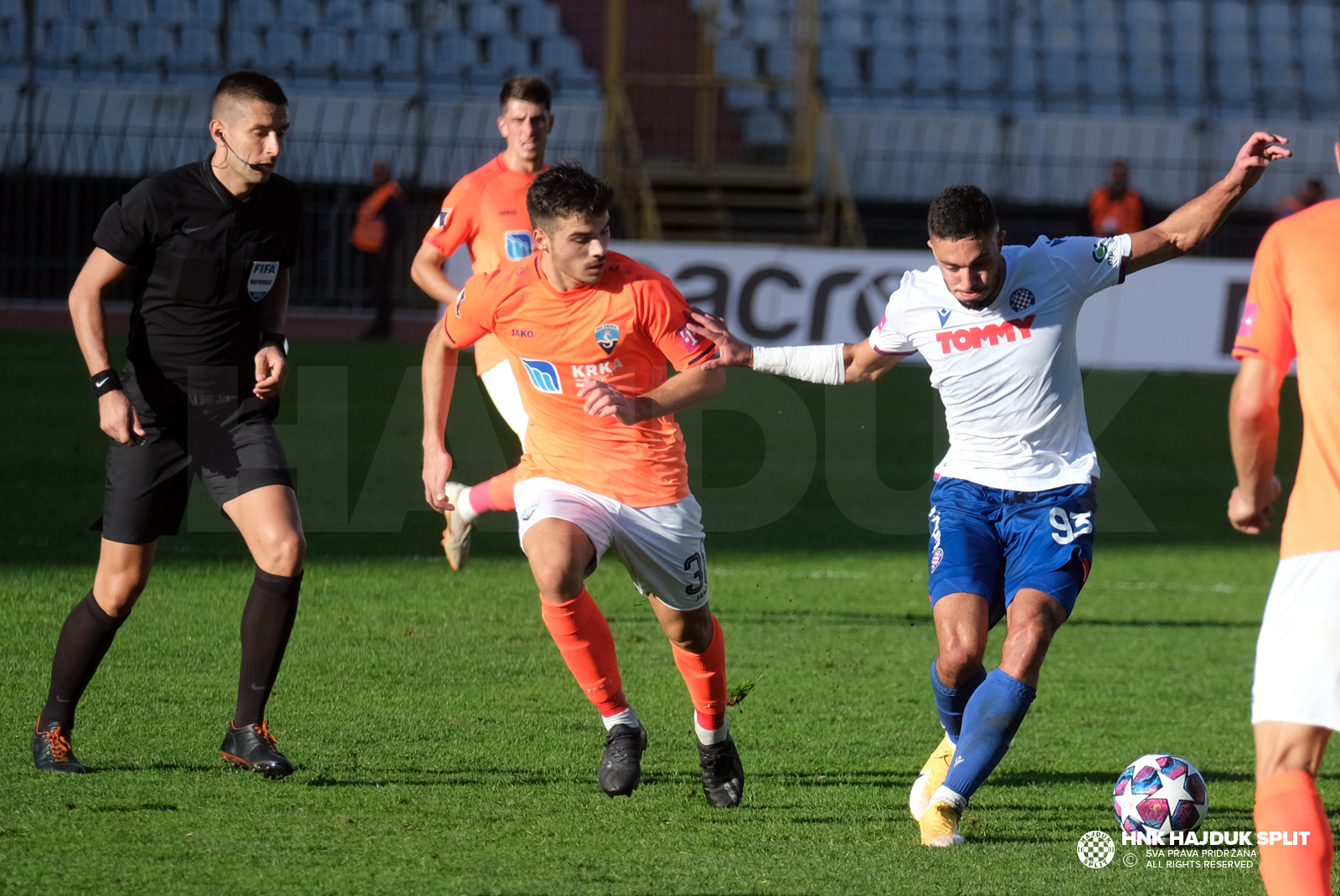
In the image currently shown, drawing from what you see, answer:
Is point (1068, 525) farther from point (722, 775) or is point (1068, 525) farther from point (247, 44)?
point (247, 44)

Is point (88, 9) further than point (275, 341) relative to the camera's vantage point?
Yes

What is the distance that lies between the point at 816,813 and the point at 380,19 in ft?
68.3

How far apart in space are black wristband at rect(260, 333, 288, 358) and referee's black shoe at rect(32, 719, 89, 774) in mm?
1353

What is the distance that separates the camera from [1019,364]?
4789 mm

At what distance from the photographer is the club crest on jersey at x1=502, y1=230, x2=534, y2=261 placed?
282 inches

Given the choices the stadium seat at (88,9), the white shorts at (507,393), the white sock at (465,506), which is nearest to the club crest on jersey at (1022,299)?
the white shorts at (507,393)

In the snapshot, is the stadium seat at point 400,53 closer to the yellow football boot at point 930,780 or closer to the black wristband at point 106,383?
the black wristband at point 106,383

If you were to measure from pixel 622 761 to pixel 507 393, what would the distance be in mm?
2754

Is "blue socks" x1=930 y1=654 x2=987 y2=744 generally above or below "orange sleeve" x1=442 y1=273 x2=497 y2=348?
below

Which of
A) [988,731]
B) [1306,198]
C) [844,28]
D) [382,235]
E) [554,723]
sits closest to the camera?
[988,731]

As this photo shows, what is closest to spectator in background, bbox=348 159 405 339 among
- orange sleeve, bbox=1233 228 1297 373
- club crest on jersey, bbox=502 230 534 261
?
club crest on jersey, bbox=502 230 534 261

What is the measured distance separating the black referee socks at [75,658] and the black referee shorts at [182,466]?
0.89 ft

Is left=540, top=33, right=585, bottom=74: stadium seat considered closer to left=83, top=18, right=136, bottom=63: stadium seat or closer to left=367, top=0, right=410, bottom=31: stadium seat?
left=367, top=0, right=410, bottom=31: stadium seat

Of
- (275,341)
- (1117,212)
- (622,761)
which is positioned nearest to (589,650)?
(622,761)
